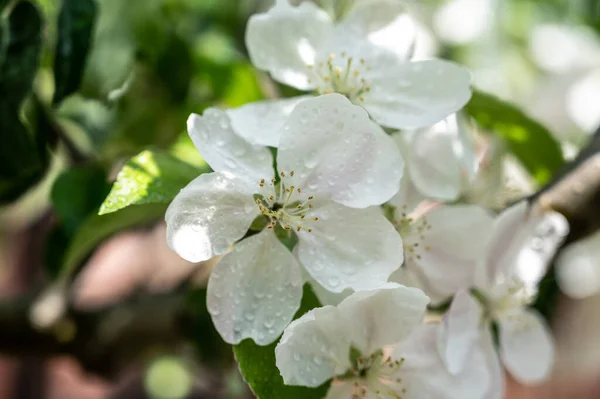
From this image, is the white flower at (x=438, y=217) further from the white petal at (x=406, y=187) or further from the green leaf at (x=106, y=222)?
the green leaf at (x=106, y=222)

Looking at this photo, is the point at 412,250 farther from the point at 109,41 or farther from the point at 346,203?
the point at 109,41

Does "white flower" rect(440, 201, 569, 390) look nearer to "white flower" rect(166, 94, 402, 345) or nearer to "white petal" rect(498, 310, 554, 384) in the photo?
"white petal" rect(498, 310, 554, 384)

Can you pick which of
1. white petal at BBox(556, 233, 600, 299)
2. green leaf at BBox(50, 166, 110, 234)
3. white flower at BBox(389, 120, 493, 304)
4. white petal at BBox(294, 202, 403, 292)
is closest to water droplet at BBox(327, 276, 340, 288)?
white petal at BBox(294, 202, 403, 292)

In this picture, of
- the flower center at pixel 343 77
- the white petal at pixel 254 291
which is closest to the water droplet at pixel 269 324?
the white petal at pixel 254 291

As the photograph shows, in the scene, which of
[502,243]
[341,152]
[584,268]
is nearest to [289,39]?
[341,152]

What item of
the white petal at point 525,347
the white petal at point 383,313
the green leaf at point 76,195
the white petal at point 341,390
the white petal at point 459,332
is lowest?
the white petal at point 525,347

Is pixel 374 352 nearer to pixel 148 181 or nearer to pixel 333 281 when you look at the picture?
pixel 333 281
